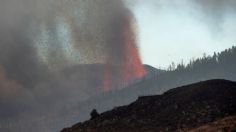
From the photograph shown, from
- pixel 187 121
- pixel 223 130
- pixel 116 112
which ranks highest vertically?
pixel 116 112

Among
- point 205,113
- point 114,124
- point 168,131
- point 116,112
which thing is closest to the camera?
point 168,131

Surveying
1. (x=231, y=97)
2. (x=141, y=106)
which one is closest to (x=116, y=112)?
(x=141, y=106)

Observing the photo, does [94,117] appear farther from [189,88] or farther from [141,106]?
[189,88]

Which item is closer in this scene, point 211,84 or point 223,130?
point 223,130

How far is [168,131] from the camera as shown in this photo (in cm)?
7288

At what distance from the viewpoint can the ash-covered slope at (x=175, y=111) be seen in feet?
253

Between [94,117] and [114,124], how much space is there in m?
12.3

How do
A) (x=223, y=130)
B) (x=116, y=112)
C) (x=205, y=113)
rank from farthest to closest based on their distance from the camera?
1. (x=116, y=112)
2. (x=205, y=113)
3. (x=223, y=130)

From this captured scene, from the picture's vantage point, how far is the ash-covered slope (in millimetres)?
77062

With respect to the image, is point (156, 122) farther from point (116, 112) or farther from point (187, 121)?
point (116, 112)

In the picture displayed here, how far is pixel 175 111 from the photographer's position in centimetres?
8362

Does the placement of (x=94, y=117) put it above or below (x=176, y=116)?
above

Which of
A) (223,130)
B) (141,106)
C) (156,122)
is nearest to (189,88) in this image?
(141,106)

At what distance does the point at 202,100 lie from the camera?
85562mm
